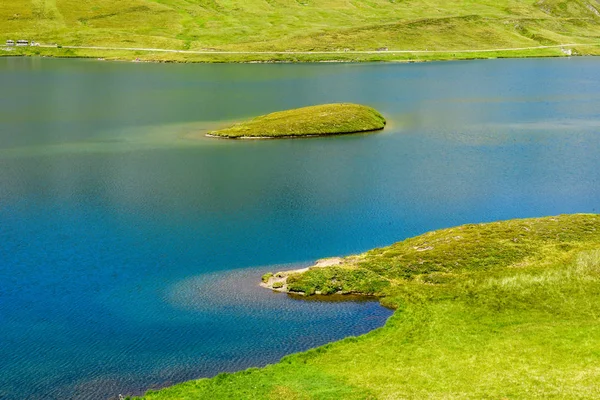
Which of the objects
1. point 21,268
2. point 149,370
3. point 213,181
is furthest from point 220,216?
point 149,370

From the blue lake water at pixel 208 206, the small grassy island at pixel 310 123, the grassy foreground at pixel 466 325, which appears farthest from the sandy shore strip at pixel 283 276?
the small grassy island at pixel 310 123

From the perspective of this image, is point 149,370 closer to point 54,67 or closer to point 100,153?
point 100,153

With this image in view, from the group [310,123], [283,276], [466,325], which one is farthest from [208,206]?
[310,123]

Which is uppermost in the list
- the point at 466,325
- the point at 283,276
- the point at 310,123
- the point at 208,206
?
the point at 310,123

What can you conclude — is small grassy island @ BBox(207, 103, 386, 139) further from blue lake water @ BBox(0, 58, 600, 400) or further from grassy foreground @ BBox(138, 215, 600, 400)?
grassy foreground @ BBox(138, 215, 600, 400)

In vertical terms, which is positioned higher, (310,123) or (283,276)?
(310,123)

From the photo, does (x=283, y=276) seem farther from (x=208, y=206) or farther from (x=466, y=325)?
(x=208, y=206)
